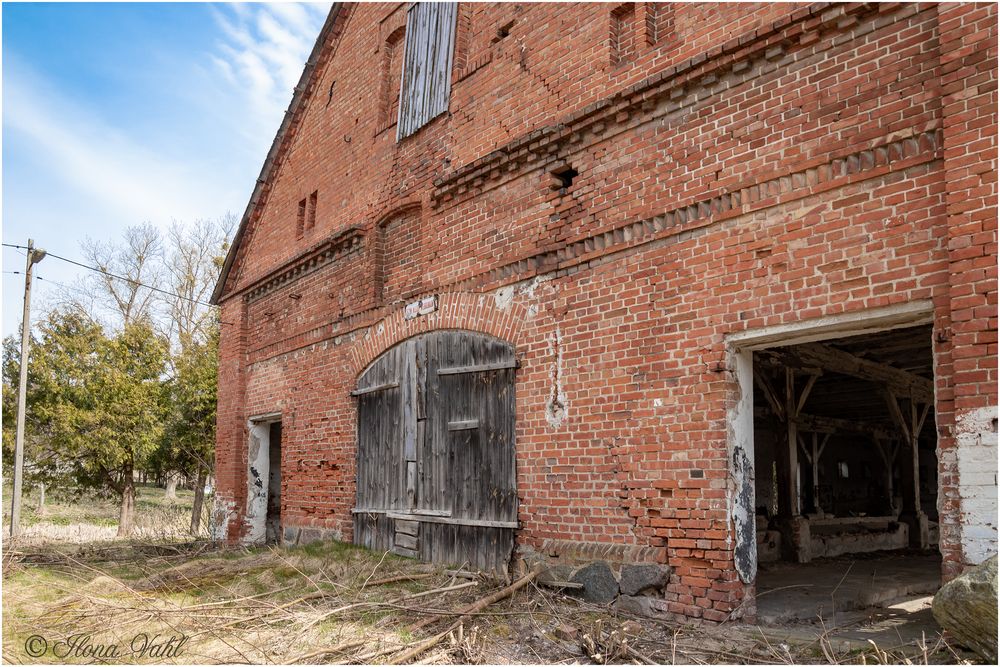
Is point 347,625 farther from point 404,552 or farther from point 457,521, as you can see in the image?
point 404,552

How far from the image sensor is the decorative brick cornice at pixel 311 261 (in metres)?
11.5

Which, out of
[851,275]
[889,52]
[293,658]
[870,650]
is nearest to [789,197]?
[851,275]

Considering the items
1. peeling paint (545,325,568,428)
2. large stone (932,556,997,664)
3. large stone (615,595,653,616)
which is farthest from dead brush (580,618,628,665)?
peeling paint (545,325,568,428)

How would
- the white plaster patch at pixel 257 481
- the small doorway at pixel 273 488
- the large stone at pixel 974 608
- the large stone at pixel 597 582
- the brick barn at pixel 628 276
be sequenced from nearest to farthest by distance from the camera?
the large stone at pixel 974 608 < the brick barn at pixel 628 276 < the large stone at pixel 597 582 < the white plaster patch at pixel 257 481 < the small doorway at pixel 273 488

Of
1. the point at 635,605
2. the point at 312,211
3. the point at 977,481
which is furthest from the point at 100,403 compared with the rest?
the point at 977,481

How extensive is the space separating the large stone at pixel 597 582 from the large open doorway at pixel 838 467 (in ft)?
4.03

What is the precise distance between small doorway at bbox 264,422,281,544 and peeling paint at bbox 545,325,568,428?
7.64 metres

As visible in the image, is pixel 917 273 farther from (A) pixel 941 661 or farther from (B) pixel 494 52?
(B) pixel 494 52

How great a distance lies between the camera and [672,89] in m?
7.13

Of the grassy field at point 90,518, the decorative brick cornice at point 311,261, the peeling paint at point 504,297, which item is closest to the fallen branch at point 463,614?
the peeling paint at point 504,297

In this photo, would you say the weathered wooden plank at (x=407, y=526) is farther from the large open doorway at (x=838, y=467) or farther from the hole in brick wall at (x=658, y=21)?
the hole in brick wall at (x=658, y=21)

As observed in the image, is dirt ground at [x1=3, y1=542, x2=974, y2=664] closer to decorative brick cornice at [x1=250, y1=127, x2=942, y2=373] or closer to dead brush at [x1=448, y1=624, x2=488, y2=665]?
dead brush at [x1=448, y1=624, x2=488, y2=665]

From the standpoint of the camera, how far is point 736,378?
650 cm

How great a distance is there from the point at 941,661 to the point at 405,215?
25.9 ft
